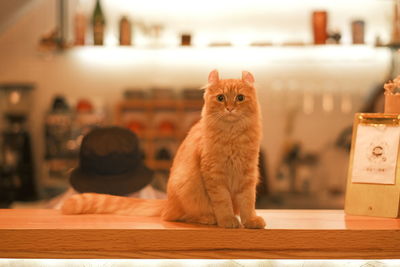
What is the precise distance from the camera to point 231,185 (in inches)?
49.6

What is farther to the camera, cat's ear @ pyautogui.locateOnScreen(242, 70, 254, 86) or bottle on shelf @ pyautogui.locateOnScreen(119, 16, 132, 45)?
bottle on shelf @ pyautogui.locateOnScreen(119, 16, 132, 45)

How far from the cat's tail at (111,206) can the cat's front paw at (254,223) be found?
0.28m

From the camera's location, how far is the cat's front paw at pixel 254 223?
118 centimetres

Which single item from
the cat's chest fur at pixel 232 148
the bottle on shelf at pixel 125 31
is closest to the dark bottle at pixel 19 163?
the bottle on shelf at pixel 125 31

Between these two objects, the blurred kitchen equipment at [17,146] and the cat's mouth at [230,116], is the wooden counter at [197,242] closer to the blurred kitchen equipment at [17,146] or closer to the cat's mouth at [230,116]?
the cat's mouth at [230,116]

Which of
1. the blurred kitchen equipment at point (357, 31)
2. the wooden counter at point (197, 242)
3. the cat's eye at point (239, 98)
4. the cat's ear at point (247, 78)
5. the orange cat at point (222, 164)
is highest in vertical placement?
the blurred kitchen equipment at point (357, 31)

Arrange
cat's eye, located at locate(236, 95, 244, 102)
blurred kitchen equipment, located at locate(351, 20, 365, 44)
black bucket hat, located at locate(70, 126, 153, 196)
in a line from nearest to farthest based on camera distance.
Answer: cat's eye, located at locate(236, 95, 244, 102)
black bucket hat, located at locate(70, 126, 153, 196)
blurred kitchen equipment, located at locate(351, 20, 365, 44)

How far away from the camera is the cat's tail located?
1.39m

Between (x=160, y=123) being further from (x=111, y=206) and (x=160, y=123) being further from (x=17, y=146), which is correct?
(x=111, y=206)

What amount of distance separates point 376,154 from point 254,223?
438 mm

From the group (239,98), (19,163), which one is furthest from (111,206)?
(19,163)

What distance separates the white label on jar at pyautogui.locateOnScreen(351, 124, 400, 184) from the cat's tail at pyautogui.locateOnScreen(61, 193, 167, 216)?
21.4 inches

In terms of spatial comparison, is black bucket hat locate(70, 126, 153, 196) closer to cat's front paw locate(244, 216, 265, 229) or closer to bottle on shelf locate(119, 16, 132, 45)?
cat's front paw locate(244, 216, 265, 229)

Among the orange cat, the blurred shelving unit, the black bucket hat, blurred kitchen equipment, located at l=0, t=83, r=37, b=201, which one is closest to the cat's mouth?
the orange cat
